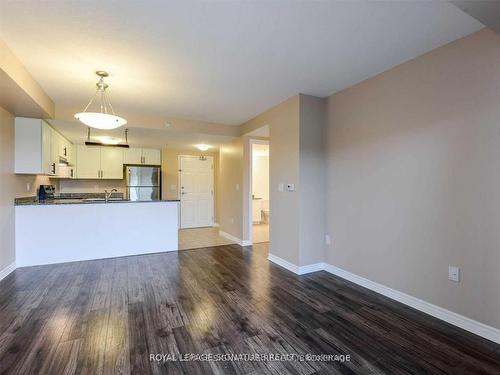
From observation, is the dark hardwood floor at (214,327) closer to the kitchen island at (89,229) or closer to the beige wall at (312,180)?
the beige wall at (312,180)

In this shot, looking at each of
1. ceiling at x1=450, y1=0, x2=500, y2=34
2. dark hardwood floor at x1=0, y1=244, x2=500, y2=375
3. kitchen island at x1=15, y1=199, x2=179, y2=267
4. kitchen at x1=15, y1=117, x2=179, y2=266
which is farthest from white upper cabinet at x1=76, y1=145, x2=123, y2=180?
ceiling at x1=450, y1=0, x2=500, y2=34

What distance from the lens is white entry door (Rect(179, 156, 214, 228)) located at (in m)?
7.09

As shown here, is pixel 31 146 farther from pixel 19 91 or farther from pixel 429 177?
pixel 429 177

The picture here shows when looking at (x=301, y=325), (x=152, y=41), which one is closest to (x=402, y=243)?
(x=301, y=325)

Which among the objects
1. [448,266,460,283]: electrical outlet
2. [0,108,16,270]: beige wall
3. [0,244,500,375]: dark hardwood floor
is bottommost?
[0,244,500,375]: dark hardwood floor

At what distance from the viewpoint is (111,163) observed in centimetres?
625

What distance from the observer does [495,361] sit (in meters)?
1.73

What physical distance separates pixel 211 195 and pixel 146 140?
258 centimetres

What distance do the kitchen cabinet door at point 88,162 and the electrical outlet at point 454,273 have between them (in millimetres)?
6883

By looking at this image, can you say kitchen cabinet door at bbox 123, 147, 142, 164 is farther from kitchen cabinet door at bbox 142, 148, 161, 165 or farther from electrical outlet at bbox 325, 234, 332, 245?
electrical outlet at bbox 325, 234, 332, 245

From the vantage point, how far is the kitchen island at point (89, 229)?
3.68 metres

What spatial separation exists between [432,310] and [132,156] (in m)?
6.58

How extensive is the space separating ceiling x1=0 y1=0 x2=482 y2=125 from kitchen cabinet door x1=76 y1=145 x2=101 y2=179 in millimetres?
3087

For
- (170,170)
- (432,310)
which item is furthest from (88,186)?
(432,310)
